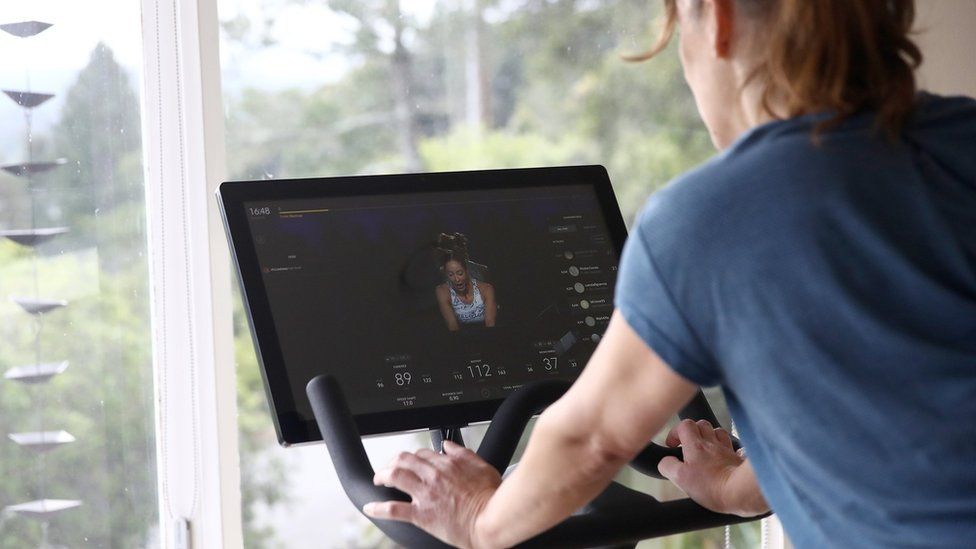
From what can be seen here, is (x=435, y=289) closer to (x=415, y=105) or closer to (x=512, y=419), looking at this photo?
(x=512, y=419)

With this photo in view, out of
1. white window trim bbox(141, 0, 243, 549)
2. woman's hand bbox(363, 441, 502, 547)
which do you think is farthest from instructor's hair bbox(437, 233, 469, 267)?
white window trim bbox(141, 0, 243, 549)

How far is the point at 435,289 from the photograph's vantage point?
1.64m

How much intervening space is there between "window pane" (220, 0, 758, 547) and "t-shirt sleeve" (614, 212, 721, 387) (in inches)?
59.0

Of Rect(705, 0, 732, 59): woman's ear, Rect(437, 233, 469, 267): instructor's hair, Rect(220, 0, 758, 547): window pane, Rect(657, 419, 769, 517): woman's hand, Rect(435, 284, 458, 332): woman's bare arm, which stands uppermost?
Rect(220, 0, 758, 547): window pane

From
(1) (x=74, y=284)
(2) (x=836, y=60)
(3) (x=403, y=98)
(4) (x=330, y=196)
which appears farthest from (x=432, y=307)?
(3) (x=403, y=98)

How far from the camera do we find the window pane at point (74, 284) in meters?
2.07

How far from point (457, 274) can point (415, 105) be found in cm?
102

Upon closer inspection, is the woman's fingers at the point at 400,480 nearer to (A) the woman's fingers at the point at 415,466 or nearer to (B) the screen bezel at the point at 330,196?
(A) the woman's fingers at the point at 415,466

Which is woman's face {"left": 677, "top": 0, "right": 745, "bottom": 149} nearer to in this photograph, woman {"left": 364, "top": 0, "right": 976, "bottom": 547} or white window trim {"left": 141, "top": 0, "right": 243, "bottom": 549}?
woman {"left": 364, "top": 0, "right": 976, "bottom": 547}

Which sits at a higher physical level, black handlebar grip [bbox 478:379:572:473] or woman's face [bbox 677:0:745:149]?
woman's face [bbox 677:0:745:149]

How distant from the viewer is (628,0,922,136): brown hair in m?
1.06

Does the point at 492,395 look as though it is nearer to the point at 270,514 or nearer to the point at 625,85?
the point at 270,514

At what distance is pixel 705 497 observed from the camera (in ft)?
4.92

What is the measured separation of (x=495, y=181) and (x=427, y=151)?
0.91 meters
